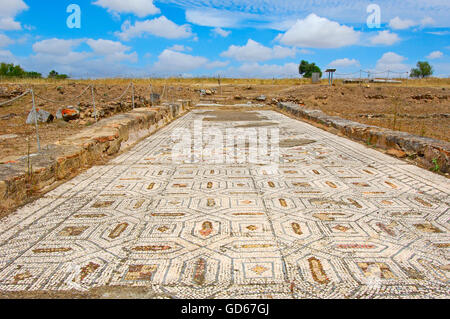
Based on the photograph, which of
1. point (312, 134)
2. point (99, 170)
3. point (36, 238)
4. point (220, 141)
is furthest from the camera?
point (312, 134)

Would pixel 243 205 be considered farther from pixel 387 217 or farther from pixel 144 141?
pixel 144 141

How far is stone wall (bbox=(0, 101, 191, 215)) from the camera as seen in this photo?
263 centimetres

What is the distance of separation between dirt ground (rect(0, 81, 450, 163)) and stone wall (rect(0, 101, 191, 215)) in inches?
75.7

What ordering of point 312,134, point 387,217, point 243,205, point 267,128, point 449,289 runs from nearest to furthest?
point 449,289 → point 387,217 → point 243,205 → point 312,134 → point 267,128

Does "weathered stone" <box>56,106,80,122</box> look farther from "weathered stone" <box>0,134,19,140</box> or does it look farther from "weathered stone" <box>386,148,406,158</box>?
"weathered stone" <box>386,148,406,158</box>

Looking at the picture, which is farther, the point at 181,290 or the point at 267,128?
the point at 267,128

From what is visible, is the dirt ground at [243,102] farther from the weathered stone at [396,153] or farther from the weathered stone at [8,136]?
the weathered stone at [396,153]

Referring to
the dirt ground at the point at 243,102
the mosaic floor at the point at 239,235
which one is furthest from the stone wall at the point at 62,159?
the dirt ground at the point at 243,102

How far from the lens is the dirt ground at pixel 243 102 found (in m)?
7.96

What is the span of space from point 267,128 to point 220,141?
1864 millimetres

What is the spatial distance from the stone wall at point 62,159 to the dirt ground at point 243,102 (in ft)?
6.31

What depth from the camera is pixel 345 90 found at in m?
16.9

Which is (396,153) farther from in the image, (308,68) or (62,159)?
(308,68)

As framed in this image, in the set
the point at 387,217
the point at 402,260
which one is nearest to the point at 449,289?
the point at 402,260
